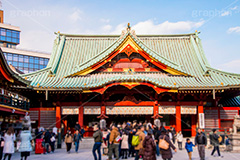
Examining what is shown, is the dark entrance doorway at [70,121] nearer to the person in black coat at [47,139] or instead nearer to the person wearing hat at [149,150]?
the person in black coat at [47,139]

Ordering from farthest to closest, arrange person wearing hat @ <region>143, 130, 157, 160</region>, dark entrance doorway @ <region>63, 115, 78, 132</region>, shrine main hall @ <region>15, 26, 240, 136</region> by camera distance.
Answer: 1. dark entrance doorway @ <region>63, 115, 78, 132</region>
2. shrine main hall @ <region>15, 26, 240, 136</region>
3. person wearing hat @ <region>143, 130, 157, 160</region>

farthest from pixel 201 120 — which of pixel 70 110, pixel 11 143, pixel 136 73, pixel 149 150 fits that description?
pixel 11 143

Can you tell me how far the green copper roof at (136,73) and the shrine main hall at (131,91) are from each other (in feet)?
0.28

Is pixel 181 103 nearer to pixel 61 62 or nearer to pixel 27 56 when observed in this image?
pixel 61 62

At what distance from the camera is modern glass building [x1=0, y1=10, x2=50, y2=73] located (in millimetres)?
74688

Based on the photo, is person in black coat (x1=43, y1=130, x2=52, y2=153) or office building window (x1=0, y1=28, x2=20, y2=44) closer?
person in black coat (x1=43, y1=130, x2=52, y2=153)

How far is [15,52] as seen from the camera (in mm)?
76312

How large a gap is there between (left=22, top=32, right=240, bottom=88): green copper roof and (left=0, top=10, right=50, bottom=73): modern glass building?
4894cm

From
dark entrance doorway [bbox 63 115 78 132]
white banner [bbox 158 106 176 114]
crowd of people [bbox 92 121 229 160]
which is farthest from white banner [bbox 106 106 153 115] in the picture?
crowd of people [bbox 92 121 229 160]

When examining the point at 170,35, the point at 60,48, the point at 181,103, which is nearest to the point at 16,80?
the point at 60,48

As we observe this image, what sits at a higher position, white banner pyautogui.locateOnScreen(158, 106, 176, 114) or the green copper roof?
the green copper roof

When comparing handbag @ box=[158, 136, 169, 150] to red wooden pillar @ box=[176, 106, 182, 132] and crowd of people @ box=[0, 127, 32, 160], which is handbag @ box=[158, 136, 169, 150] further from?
red wooden pillar @ box=[176, 106, 182, 132]

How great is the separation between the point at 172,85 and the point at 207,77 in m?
4.81

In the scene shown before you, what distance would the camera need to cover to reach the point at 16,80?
1912 cm
